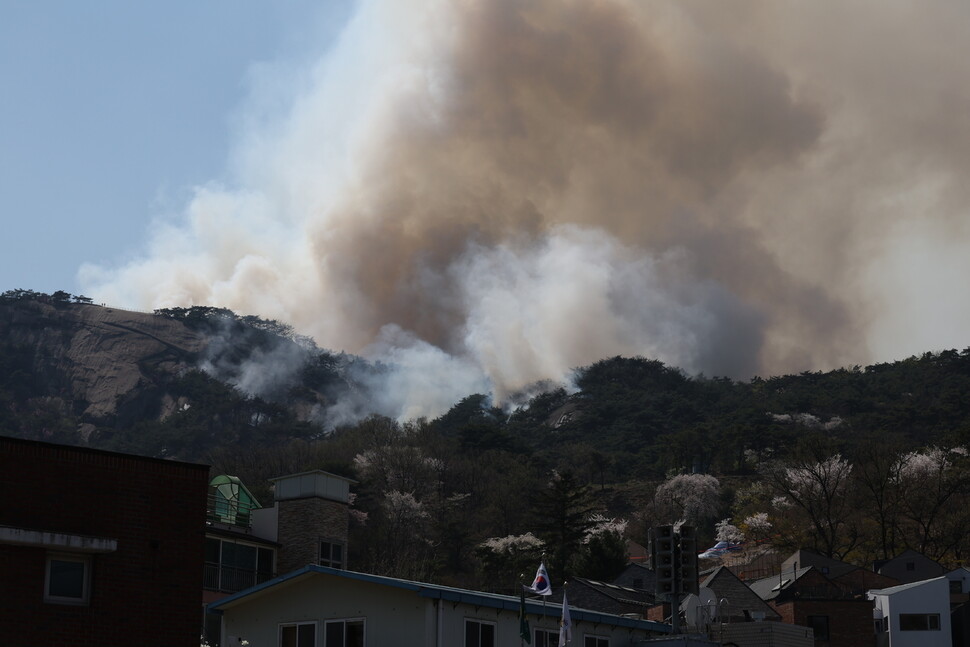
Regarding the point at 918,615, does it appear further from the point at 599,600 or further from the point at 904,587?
the point at 599,600

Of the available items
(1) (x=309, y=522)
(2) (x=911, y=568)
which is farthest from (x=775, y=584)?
(1) (x=309, y=522)

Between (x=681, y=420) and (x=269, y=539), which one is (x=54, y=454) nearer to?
(x=269, y=539)

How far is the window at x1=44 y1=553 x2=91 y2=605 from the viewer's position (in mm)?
22594

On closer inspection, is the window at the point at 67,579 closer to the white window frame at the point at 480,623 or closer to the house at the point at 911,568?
the white window frame at the point at 480,623

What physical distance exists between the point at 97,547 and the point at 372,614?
12.6 meters

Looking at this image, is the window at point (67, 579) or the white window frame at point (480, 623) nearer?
the window at point (67, 579)

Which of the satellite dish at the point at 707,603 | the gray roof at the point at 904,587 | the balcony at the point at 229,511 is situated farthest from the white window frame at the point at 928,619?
the balcony at the point at 229,511

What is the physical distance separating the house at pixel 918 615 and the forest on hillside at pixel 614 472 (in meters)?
22.8

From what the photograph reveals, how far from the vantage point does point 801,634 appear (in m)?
53.7

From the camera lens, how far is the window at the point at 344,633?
34594 mm

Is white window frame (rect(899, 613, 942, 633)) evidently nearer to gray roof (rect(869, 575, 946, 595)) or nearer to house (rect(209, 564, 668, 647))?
gray roof (rect(869, 575, 946, 595))

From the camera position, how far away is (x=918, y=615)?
69375 mm

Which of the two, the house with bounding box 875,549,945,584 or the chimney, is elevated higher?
the house with bounding box 875,549,945,584

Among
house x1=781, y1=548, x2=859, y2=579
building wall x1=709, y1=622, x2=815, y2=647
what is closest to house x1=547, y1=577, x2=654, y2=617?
house x1=781, y1=548, x2=859, y2=579
